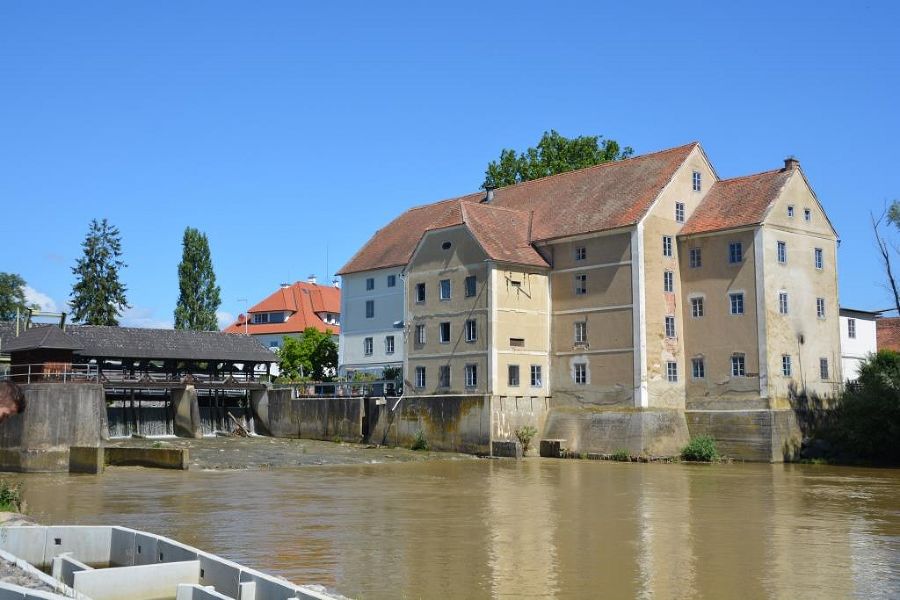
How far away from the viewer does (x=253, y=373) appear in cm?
6506

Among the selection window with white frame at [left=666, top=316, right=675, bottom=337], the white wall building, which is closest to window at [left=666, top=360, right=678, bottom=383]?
window with white frame at [left=666, top=316, right=675, bottom=337]

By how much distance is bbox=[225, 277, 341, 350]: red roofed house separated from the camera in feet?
318

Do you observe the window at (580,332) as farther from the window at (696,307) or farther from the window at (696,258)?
the window at (696,258)

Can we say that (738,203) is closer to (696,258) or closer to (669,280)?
(696,258)

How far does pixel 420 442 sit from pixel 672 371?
1336 centimetres

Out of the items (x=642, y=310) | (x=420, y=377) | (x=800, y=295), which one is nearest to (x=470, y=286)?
(x=420, y=377)

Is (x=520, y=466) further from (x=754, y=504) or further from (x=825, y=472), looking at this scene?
(x=754, y=504)

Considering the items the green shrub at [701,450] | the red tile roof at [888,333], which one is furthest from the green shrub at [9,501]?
the red tile roof at [888,333]

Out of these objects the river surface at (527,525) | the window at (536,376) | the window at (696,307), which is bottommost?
the river surface at (527,525)

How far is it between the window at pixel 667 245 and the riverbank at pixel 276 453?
47.1 ft

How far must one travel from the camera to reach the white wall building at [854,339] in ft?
185

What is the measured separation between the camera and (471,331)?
170ft

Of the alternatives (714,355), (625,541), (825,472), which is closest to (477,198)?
(714,355)

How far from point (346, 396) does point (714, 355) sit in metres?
21.1
